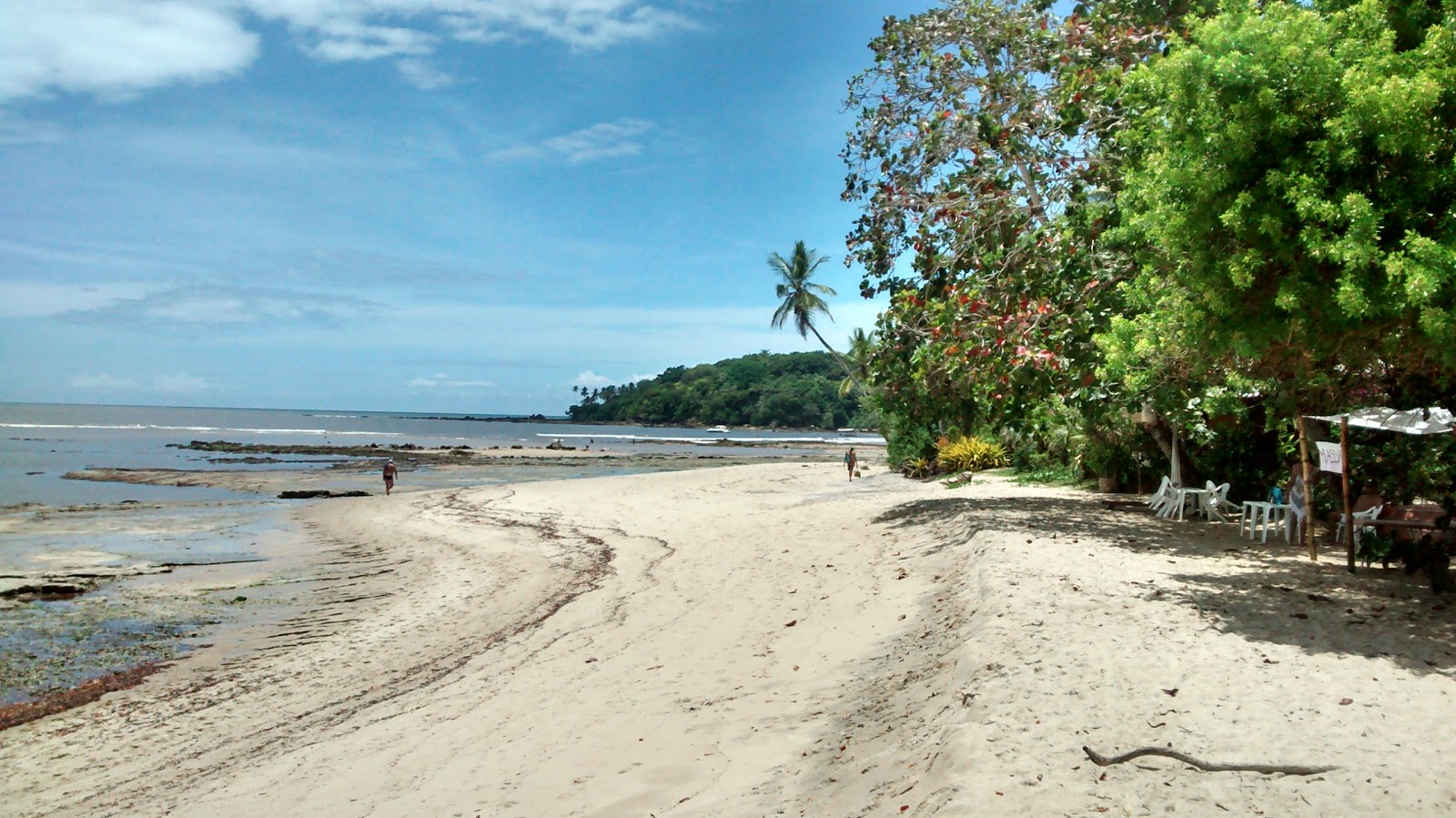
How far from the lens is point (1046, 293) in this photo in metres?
11.7

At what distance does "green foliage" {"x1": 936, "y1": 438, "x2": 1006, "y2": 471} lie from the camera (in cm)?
2583

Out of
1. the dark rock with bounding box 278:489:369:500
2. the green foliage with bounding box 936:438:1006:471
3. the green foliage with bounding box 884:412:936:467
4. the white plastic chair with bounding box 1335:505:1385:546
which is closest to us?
the white plastic chair with bounding box 1335:505:1385:546

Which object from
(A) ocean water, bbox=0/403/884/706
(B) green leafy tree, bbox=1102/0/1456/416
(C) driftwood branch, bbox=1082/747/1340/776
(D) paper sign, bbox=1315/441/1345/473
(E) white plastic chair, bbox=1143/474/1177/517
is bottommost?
(A) ocean water, bbox=0/403/884/706

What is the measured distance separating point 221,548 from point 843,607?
14.1 m

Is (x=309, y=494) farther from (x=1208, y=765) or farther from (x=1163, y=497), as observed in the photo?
(x=1208, y=765)

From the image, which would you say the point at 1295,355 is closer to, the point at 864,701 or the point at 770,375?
the point at 864,701

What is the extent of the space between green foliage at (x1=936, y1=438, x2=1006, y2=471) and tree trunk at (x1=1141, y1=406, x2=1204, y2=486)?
10.3 meters

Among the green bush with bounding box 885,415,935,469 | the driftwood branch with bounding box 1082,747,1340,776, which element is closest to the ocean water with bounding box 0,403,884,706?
the driftwood branch with bounding box 1082,747,1340,776

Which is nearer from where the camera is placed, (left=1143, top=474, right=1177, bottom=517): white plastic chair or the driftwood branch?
the driftwood branch

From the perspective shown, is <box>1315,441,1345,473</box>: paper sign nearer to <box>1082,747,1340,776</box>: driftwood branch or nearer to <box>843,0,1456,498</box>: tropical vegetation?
<box>843,0,1456,498</box>: tropical vegetation

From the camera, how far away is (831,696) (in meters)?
6.06

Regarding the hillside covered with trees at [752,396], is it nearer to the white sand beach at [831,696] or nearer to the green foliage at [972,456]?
the green foliage at [972,456]

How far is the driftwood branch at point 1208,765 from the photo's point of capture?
4.00 metres

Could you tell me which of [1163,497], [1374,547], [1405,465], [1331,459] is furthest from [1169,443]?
[1374,547]
